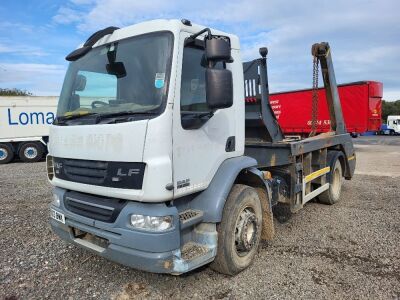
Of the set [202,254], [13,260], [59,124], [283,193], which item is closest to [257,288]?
[202,254]

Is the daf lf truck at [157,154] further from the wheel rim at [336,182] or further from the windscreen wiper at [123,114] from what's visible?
the wheel rim at [336,182]

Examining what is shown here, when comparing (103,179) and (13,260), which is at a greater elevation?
(103,179)

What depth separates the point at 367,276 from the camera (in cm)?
394

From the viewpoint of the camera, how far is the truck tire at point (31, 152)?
53.8ft

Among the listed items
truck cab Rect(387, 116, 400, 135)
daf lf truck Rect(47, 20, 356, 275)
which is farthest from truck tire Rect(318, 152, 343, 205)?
truck cab Rect(387, 116, 400, 135)

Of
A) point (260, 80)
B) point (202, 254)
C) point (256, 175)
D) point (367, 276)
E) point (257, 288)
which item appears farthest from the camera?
point (260, 80)

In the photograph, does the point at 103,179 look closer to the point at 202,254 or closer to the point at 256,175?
the point at 202,254

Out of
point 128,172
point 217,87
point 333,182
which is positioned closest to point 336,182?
point 333,182

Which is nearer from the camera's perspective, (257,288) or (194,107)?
(194,107)

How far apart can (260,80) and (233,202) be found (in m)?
2.10

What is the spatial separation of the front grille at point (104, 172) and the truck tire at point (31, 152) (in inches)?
556

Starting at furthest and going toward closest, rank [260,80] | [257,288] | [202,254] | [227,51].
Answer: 1. [260,80]
2. [257,288]
3. [202,254]
4. [227,51]

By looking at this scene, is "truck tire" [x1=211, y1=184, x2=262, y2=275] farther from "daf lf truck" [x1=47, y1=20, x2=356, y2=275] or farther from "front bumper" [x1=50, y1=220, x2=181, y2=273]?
"front bumper" [x1=50, y1=220, x2=181, y2=273]

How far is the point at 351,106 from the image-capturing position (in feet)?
45.5
